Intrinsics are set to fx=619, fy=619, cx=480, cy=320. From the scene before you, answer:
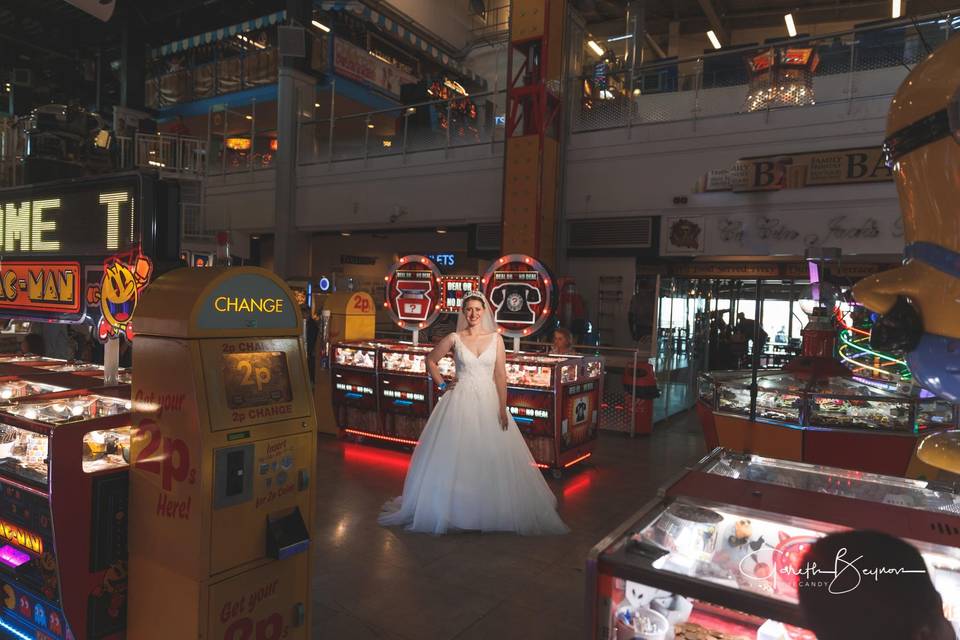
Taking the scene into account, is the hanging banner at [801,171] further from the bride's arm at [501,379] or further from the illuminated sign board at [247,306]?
the illuminated sign board at [247,306]

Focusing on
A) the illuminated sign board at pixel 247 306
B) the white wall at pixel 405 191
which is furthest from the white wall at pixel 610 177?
the illuminated sign board at pixel 247 306

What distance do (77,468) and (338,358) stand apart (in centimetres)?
545

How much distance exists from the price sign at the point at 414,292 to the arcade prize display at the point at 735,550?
5520mm

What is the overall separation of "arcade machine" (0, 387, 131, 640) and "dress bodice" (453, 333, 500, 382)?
2643 mm

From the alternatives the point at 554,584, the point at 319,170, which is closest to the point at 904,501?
the point at 554,584

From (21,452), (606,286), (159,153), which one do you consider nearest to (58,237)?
(21,452)

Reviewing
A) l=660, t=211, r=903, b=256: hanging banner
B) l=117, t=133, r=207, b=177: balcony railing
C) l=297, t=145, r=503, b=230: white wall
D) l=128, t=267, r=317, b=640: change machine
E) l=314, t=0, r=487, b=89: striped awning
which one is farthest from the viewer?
l=314, t=0, r=487, b=89: striped awning

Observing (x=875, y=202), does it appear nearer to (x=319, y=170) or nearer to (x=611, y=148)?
(x=611, y=148)

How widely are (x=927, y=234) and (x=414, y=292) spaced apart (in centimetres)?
691

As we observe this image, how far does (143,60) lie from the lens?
1689 centimetres

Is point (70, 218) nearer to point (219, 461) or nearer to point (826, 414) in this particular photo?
point (219, 461)

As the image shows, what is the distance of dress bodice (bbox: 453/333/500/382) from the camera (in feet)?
16.9
